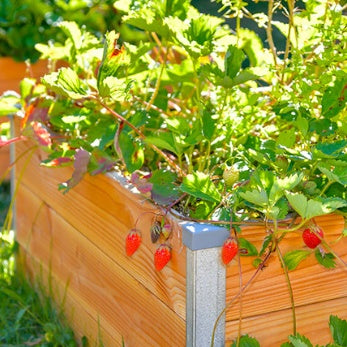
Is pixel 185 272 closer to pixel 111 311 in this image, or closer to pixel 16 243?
pixel 111 311

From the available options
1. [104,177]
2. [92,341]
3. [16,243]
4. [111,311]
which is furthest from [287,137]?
[16,243]

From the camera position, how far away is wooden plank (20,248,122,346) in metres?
1.87

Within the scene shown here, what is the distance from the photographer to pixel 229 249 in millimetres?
1377

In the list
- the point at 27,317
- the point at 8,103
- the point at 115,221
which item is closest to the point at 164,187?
the point at 115,221

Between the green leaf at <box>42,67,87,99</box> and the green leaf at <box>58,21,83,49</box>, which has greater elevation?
the green leaf at <box>42,67,87,99</box>

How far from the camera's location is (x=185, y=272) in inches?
56.7

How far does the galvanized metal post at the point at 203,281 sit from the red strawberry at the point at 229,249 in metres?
0.03

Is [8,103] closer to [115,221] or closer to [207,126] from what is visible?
→ [115,221]

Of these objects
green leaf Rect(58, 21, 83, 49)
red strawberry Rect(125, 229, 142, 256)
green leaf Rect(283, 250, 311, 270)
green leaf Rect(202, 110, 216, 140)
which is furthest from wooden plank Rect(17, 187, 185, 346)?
green leaf Rect(58, 21, 83, 49)

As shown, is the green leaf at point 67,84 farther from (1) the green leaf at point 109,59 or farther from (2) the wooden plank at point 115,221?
(2) the wooden plank at point 115,221

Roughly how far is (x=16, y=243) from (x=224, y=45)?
36.1 inches

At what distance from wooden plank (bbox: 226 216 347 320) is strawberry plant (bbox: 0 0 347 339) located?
0.02m

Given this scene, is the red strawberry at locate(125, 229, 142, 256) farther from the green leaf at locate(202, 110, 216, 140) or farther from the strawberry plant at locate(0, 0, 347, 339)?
the green leaf at locate(202, 110, 216, 140)

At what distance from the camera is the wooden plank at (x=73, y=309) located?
1.87 meters
